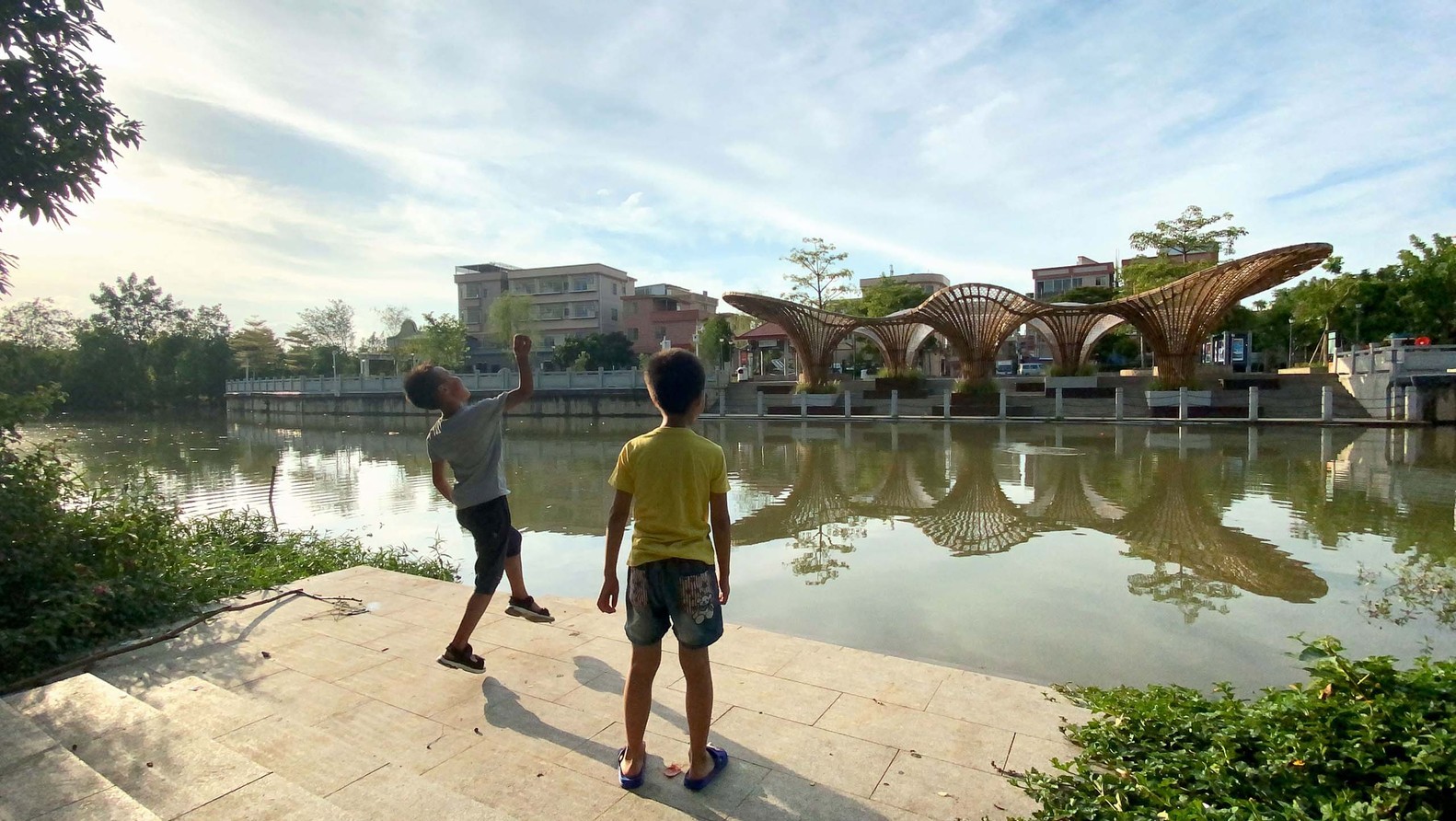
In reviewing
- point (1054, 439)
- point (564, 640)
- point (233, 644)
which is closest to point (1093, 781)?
point (564, 640)

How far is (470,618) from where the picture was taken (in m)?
3.26

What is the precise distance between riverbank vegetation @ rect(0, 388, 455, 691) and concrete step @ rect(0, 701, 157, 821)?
127 cm

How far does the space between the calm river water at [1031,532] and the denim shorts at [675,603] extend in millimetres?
2185

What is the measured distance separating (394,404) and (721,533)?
37415 millimetres

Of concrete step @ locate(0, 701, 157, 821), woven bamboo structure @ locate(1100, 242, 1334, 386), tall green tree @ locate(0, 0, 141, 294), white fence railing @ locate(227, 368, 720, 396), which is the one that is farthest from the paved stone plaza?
white fence railing @ locate(227, 368, 720, 396)

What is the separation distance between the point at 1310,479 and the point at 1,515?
42.7 feet

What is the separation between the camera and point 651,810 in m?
2.20

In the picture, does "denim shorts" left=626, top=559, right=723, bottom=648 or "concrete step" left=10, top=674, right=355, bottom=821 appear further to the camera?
"denim shorts" left=626, top=559, right=723, bottom=648

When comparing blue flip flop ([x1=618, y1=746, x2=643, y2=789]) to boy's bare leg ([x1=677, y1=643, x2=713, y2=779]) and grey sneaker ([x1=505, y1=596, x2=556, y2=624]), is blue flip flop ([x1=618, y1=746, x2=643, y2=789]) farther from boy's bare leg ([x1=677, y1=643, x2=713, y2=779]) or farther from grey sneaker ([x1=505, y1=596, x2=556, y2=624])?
grey sneaker ([x1=505, y1=596, x2=556, y2=624])

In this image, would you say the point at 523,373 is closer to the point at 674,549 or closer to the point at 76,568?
the point at 674,549

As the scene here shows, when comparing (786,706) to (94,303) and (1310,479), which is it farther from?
(94,303)

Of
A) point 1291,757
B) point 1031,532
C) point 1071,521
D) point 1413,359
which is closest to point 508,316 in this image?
point 1413,359

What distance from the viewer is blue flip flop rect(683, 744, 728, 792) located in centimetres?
229

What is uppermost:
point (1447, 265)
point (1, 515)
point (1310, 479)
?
point (1447, 265)
